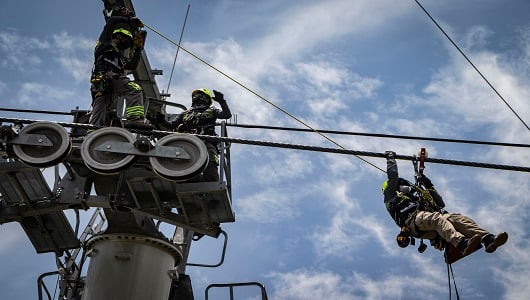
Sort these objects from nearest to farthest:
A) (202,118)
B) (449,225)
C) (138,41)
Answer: (449,225) < (202,118) < (138,41)

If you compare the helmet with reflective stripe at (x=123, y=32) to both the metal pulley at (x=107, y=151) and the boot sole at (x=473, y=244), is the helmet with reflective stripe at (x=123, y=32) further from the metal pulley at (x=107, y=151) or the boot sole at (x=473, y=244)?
the boot sole at (x=473, y=244)

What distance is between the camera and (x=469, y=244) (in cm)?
767

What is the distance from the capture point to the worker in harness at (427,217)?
7703 mm

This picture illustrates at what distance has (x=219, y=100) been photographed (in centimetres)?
1059

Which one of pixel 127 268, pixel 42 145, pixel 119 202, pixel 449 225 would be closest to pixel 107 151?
pixel 42 145

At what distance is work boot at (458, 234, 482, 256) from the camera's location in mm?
7648

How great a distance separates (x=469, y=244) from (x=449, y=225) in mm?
513

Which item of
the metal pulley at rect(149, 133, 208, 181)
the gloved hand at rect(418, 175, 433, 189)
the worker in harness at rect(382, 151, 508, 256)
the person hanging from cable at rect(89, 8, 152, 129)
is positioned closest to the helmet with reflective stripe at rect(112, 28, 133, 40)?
the person hanging from cable at rect(89, 8, 152, 129)

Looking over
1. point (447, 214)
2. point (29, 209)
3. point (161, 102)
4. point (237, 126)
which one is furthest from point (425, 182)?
point (29, 209)

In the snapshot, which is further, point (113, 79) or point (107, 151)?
point (113, 79)

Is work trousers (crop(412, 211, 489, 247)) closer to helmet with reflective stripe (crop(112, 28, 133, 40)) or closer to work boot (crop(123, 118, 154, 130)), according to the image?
work boot (crop(123, 118, 154, 130))

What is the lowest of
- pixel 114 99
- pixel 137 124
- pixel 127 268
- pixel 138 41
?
pixel 127 268

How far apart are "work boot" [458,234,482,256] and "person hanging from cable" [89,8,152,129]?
4768 mm

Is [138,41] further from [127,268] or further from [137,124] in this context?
[127,268]
